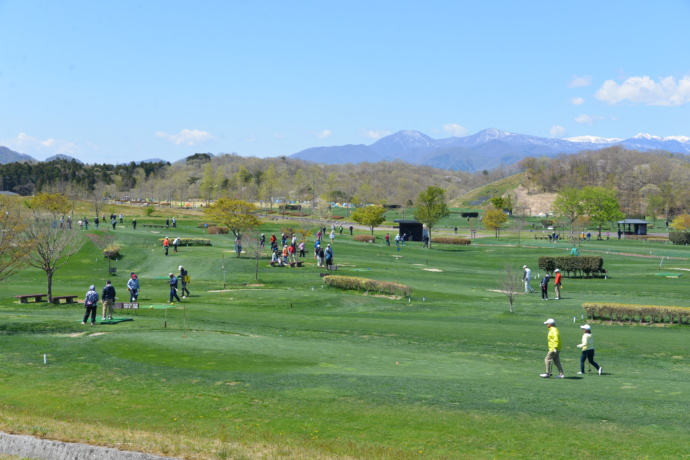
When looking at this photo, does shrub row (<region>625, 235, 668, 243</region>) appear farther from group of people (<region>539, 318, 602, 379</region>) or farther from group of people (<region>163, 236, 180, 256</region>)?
group of people (<region>539, 318, 602, 379</region>)

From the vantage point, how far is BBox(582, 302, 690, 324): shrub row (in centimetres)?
3228

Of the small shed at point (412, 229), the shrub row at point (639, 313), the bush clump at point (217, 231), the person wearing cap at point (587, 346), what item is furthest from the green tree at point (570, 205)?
the person wearing cap at point (587, 346)

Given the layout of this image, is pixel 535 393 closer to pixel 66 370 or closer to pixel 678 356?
pixel 678 356

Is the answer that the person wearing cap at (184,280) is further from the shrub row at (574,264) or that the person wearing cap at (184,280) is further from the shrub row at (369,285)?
the shrub row at (574,264)

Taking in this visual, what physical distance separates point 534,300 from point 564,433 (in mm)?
26648

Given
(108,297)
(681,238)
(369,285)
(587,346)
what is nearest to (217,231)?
(369,285)

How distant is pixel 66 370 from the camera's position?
20.3 m

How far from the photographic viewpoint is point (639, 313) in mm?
32812

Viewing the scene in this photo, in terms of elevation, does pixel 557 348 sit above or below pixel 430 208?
below

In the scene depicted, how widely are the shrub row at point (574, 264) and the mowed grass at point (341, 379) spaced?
10.2 m

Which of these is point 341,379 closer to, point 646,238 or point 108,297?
point 108,297

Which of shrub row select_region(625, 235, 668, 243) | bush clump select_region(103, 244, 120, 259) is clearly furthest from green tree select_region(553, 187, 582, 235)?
bush clump select_region(103, 244, 120, 259)

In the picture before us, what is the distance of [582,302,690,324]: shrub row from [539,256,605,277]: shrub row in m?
18.5

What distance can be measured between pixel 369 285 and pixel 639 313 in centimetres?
1626
